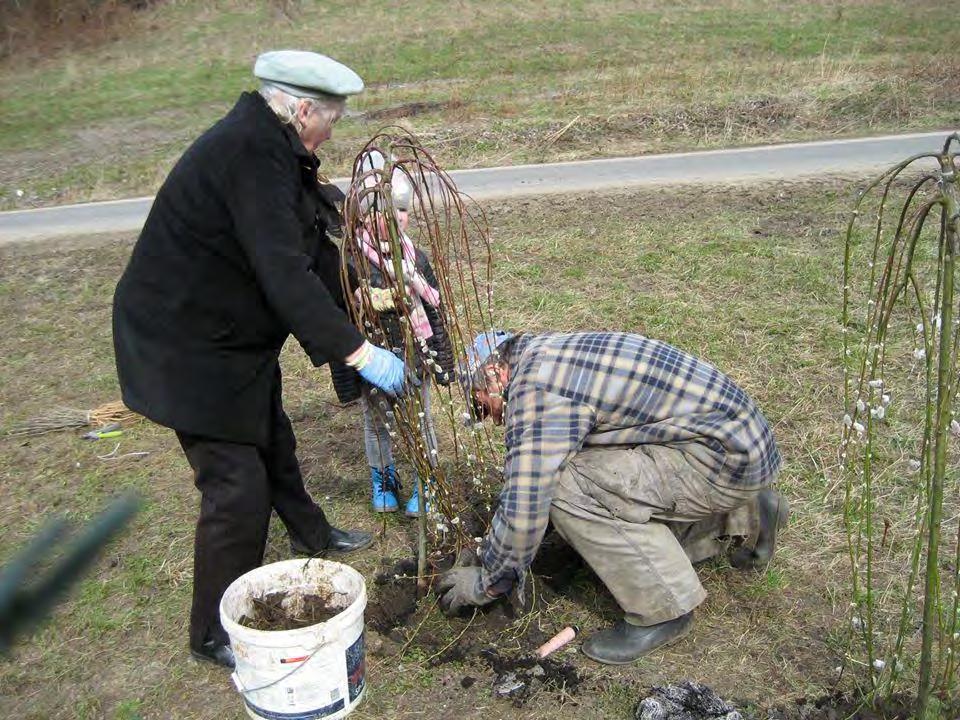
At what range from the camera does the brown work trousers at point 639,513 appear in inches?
113

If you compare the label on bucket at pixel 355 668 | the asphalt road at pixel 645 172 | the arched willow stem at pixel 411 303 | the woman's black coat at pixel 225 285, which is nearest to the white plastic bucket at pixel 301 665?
the label on bucket at pixel 355 668

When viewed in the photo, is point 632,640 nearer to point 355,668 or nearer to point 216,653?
point 355,668

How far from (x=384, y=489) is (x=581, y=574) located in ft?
3.12

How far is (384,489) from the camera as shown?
3895 mm

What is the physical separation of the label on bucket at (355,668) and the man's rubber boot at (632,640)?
0.75 metres

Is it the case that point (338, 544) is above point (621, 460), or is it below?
below

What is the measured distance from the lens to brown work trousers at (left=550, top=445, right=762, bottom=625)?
2.87m

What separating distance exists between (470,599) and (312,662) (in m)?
0.68

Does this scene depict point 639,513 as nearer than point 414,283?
Yes

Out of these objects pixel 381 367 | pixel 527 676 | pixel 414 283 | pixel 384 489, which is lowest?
pixel 527 676

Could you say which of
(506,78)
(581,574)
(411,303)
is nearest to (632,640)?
(581,574)

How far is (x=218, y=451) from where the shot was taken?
2939 mm

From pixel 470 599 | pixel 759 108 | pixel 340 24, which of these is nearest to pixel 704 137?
pixel 759 108

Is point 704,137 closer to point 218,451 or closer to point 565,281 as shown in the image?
point 565,281
